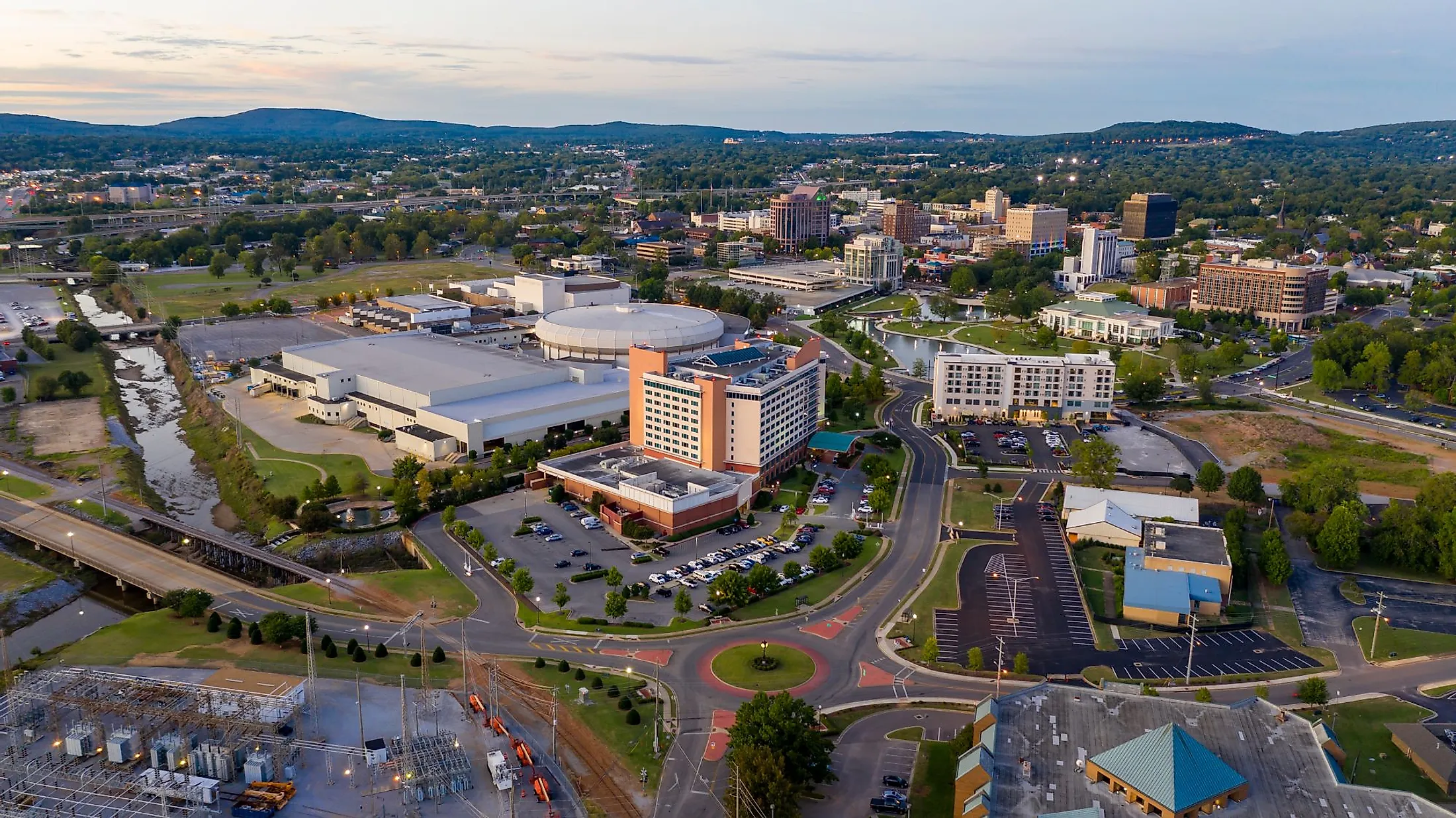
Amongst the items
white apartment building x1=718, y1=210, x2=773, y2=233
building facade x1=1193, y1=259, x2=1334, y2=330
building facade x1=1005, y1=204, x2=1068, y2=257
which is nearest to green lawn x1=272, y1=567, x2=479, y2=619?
building facade x1=1193, y1=259, x2=1334, y2=330

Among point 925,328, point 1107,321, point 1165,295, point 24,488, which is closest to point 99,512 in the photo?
point 24,488

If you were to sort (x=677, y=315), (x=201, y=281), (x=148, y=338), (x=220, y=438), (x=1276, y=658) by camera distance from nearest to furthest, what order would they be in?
(x=1276, y=658)
(x=220, y=438)
(x=677, y=315)
(x=148, y=338)
(x=201, y=281)

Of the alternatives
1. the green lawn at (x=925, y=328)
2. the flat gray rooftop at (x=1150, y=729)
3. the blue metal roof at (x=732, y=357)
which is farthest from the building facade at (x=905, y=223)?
the flat gray rooftop at (x=1150, y=729)

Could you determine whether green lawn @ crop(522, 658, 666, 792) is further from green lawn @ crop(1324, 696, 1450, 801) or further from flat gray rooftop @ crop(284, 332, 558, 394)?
flat gray rooftop @ crop(284, 332, 558, 394)

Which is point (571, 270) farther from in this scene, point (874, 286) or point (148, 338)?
point (148, 338)

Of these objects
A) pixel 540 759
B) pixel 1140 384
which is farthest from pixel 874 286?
pixel 540 759

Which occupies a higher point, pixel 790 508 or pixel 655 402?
pixel 655 402

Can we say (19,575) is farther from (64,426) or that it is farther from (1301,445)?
(1301,445)
